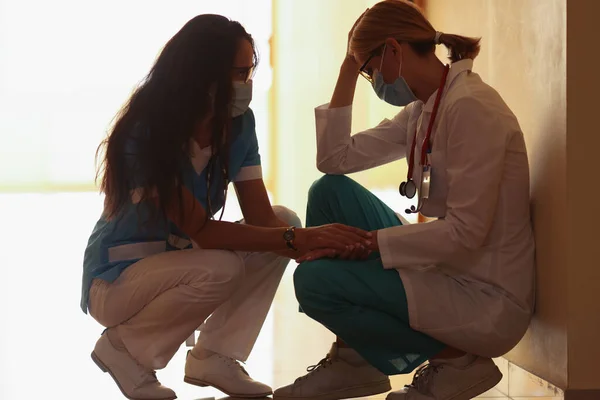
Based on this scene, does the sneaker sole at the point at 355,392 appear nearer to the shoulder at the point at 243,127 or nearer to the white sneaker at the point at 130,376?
the white sneaker at the point at 130,376

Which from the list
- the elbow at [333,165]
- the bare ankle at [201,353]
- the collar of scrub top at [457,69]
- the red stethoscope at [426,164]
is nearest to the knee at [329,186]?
the elbow at [333,165]

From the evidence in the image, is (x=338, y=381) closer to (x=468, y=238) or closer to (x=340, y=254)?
(x=340, y=254)

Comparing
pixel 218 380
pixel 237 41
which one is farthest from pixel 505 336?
pixel 237 41

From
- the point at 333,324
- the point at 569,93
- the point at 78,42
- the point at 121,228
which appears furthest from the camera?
the point at 78,42

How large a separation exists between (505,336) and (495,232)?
0.74 feet

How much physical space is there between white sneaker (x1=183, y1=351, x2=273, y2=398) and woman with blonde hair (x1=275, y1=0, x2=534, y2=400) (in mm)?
92

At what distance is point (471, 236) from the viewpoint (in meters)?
1.81

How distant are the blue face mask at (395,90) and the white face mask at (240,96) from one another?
30cm

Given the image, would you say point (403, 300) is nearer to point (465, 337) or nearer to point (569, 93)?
point (465, 337)

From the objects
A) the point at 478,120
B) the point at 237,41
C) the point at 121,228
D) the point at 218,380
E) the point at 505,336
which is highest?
the point at 237,41

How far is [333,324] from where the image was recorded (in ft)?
6.29

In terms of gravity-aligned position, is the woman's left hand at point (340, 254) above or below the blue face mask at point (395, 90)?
below

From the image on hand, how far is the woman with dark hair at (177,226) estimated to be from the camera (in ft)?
6.48

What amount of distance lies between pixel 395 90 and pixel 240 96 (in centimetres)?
36
